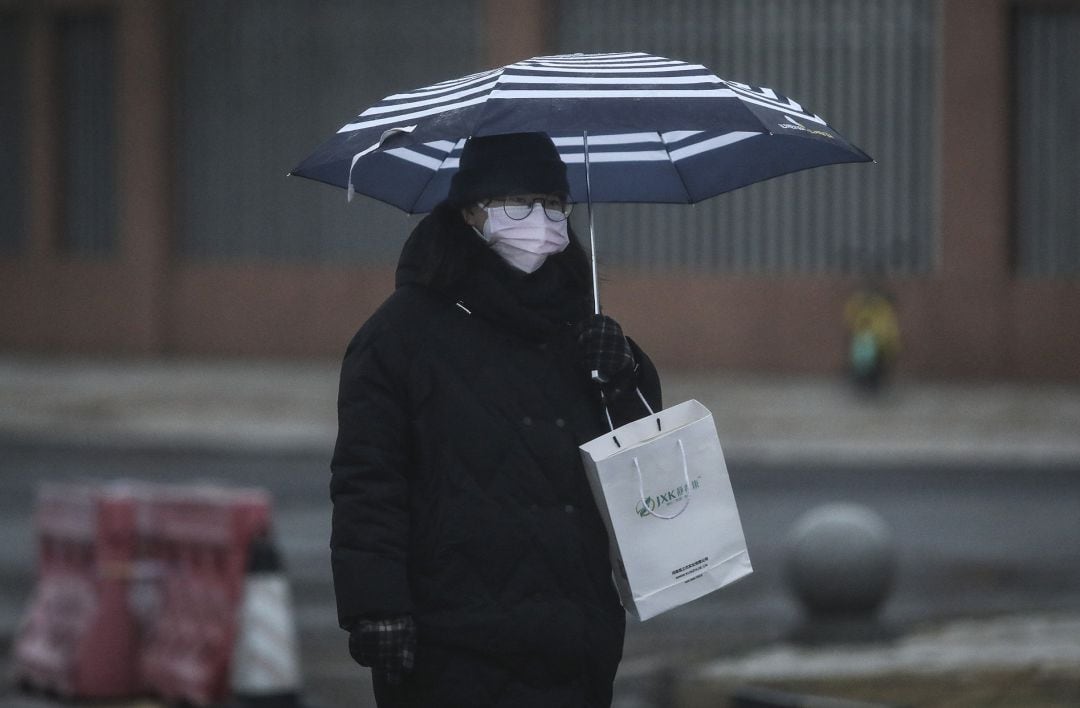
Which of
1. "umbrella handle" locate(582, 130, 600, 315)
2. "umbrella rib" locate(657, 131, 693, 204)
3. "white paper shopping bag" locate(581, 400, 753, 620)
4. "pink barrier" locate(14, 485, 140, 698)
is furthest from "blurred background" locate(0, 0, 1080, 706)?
"white paper shopping bag" locate(581, 400, 753, 620)

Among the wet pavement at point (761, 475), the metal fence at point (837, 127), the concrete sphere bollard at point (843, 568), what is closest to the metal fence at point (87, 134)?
the wet pavement at point (761, 475)

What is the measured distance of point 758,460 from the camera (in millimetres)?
19750

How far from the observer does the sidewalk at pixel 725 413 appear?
68.9 feet

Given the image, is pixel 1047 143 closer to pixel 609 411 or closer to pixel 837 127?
pixel 837 127

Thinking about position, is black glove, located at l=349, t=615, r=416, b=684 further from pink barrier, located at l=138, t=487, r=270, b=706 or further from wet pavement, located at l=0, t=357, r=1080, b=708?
pink barrier, located at l=138, t=487, r=270, b=706

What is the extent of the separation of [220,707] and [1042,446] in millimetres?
14875

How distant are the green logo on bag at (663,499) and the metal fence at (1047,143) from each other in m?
23.6

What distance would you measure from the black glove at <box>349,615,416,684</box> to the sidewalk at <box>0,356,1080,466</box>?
16.3 meters

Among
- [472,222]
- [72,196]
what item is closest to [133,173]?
[72,196]

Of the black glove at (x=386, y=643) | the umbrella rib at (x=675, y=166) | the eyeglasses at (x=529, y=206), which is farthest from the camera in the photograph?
the umbrella rib at (x=675, y=166)

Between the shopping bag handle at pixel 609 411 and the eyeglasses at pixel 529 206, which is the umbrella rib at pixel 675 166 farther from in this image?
the shopping bag handle at pixel 609 411

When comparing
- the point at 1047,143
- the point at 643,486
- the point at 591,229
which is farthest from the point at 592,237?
the point at 1047,143

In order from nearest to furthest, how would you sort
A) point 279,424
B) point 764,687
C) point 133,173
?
point 764,687 < point 279,424 < point 133,173

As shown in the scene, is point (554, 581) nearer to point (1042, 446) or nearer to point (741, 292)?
point (1042, 446)
